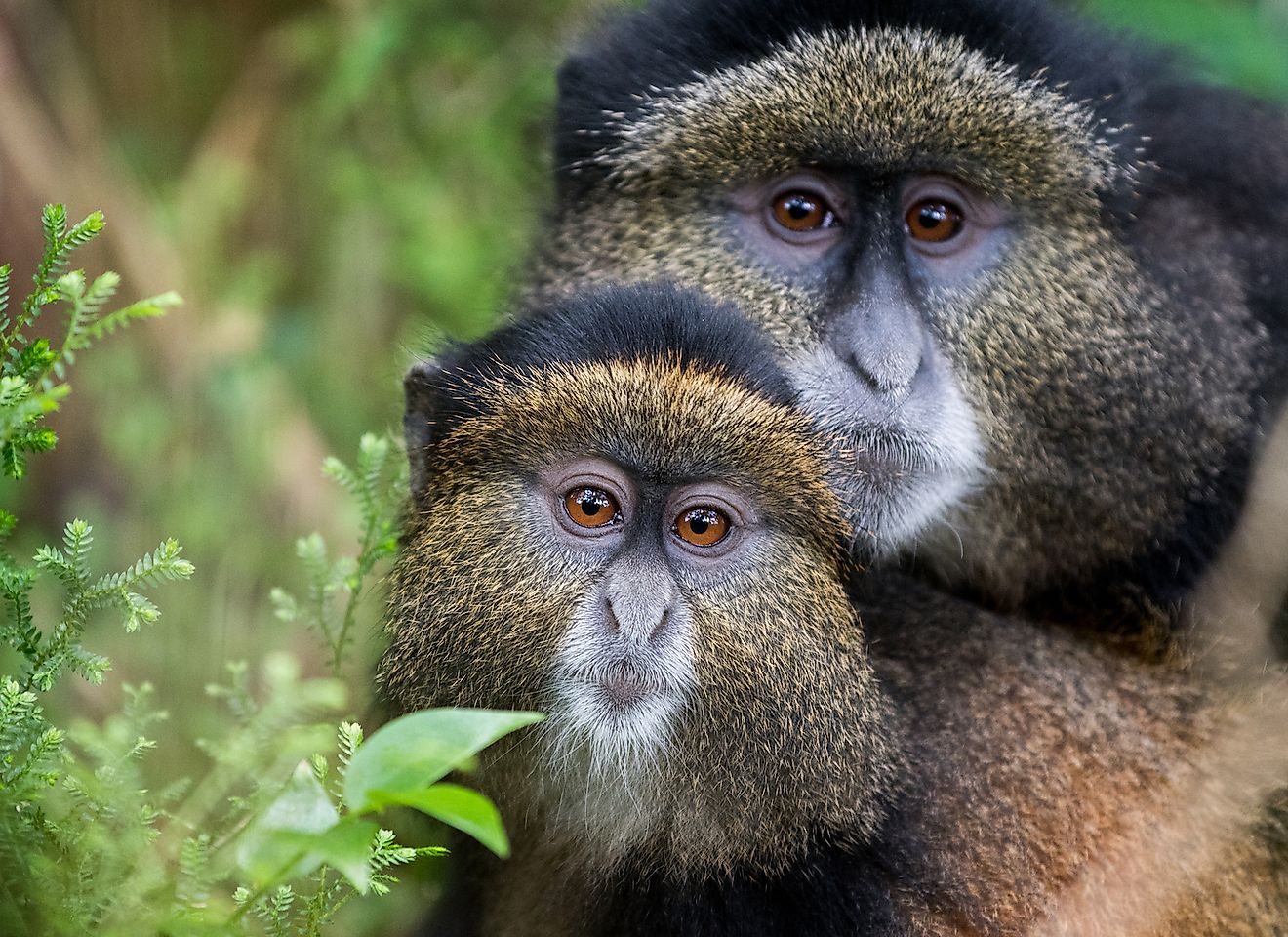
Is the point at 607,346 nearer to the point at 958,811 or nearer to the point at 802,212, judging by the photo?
the point at 802,212

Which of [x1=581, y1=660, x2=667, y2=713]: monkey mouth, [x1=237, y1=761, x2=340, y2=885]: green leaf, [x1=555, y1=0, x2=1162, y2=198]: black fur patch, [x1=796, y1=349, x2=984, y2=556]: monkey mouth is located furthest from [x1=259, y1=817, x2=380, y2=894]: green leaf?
[x1=555, y1=0, x2=1162, y2=198]: black fur patch

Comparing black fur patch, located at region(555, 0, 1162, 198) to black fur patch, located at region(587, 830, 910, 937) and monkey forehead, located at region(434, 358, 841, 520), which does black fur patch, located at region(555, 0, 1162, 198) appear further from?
black fur patch, located at region(587, 830, 910, 937)

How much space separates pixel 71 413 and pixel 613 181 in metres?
2.95

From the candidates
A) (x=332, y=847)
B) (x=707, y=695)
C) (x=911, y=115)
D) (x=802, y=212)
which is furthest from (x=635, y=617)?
(x=911, y=115)

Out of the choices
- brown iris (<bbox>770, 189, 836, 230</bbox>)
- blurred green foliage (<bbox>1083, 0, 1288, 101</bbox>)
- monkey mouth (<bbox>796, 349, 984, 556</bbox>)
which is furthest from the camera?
blurred green foliage (<bbox>1083, 0, 1288, 101</bbox>)

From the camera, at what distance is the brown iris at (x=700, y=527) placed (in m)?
2.57

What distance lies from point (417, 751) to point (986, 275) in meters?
1.91

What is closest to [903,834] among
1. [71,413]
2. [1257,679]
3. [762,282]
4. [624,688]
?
[624,688]

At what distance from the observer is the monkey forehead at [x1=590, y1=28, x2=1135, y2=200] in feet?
10.3

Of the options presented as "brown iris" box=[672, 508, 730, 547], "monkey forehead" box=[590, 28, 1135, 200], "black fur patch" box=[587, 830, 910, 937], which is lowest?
"black fur patch" box=[587, 830, 910, 937]

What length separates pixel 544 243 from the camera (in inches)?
144

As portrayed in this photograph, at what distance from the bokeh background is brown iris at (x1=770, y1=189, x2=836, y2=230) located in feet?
2.64

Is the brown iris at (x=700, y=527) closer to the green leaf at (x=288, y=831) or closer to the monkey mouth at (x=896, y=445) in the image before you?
the monkey mouth at (x=896, y=445)

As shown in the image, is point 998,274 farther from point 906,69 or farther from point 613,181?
point 613,181
